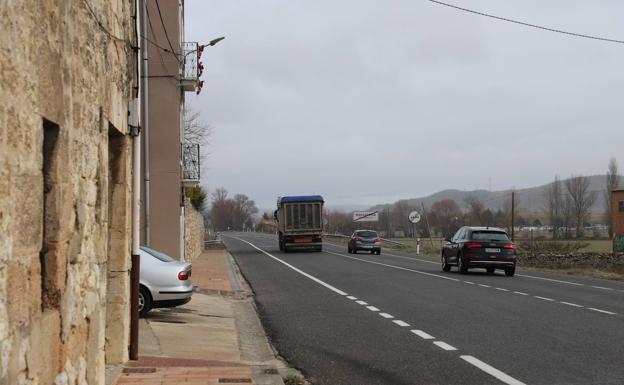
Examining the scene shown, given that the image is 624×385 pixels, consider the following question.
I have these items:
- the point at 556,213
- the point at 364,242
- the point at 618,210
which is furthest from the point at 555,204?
the point at 364,242

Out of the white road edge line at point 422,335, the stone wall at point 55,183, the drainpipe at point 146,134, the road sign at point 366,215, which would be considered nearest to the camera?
the stone wall at point 55,183

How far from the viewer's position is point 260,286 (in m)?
19.5

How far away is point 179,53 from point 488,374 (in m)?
21.3

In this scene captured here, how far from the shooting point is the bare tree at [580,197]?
106 metres

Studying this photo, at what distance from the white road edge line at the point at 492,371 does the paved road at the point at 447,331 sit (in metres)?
0.01

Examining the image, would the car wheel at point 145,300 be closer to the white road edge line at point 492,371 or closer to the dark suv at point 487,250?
the white road edge line at point 492,371

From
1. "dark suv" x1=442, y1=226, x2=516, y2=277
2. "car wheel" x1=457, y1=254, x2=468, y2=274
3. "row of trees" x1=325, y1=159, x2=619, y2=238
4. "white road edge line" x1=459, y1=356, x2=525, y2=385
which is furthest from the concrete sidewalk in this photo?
"row of trees" x1=325, y1=159, x2=619, y2=238

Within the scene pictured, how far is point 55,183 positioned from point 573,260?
34.6 metres

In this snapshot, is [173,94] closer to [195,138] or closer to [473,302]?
[473,302]

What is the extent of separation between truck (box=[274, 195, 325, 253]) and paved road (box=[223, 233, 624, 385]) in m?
21.3

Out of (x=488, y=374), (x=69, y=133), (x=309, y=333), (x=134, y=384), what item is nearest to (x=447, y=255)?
(x=309, y=333)

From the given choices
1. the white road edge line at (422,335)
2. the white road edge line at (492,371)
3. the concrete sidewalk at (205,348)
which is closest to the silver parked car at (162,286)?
the concrete sidewalk at (205,348)

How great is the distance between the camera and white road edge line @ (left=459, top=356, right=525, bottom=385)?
23.5 ft

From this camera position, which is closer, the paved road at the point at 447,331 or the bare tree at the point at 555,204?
the paved road at the point at 447,331
